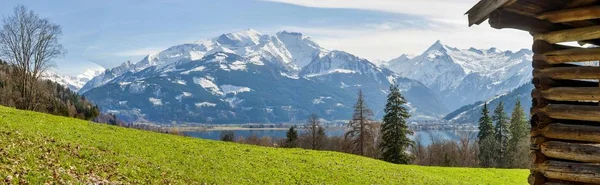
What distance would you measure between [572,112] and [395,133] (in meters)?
63.7

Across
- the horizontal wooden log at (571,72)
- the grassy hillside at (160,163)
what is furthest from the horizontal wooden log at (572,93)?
the grassy hillside at (160,163)

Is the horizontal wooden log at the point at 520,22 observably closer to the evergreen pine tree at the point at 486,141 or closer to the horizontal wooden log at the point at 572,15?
the horizontal wooden log at the point at 572,15

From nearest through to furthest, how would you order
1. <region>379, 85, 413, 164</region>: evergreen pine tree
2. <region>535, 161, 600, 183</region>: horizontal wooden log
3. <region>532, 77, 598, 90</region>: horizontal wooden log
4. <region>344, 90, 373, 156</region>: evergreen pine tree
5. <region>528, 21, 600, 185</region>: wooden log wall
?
<region>535, 161, 600, 183</region>: horizontal wooden log < <region>528, 21, 600, 185</region>: wooden log wall < <region>532, 77, 598, 90</region>: horizontal wooden log < <region>379, 85, 413, 164</region>: evergreen pine tree < <region>344, 90, 373, 156</region>: evergreen pine tree

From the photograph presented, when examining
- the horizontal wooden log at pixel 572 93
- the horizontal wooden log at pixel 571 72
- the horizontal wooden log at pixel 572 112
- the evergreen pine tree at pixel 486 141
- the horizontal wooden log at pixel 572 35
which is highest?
the horizontal wooden log at pixel 572 35

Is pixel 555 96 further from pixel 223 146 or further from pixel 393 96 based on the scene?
pixel 393 96

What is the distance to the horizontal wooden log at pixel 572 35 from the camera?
1285 cm

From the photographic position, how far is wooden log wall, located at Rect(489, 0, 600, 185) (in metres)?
12.7

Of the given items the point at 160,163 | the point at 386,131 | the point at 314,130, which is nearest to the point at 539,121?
the point at 160,163

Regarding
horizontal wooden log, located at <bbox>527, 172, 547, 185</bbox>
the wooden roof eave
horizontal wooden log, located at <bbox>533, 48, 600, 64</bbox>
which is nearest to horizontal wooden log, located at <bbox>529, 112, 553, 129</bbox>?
horizontal wooden log, located at <bbox>527, 172, 547, 185</bbox>

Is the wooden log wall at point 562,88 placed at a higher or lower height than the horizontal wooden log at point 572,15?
lower

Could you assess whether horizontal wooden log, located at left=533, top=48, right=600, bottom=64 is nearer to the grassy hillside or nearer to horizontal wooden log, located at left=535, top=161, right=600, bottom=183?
horizontal wooden log, located at left=535, top=161, right=600, bottom=183

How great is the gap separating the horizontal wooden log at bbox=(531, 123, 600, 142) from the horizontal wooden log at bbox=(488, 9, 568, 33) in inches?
107

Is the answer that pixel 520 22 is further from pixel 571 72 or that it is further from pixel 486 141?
pixel 486 141

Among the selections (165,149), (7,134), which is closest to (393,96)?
(165,149)
